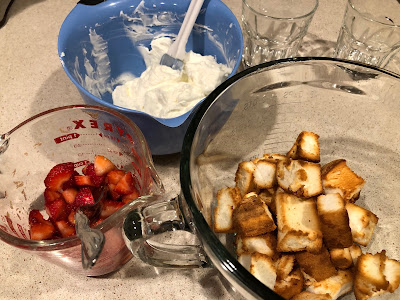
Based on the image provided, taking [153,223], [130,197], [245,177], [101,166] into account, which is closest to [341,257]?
[245,177]

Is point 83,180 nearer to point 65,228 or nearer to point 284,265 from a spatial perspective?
point 65,228

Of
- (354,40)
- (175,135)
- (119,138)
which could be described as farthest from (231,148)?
(354,40)

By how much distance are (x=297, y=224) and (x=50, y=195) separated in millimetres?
581

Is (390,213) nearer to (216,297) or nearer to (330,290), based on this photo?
(330,290)

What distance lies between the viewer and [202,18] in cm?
123

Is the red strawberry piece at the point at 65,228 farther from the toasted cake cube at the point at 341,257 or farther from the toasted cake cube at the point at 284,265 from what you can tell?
the toasted cake cube at the point at 341,257

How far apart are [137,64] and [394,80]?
82cm

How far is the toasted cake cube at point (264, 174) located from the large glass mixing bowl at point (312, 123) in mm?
92

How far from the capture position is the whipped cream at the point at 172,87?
3.65 ft

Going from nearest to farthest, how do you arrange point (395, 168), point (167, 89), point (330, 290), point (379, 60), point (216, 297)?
point (330, 290) → point (216, 297) → point (395, 168) → point (167, 89) → point (379, 60)

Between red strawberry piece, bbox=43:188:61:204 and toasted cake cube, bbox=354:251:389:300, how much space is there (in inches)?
27.2

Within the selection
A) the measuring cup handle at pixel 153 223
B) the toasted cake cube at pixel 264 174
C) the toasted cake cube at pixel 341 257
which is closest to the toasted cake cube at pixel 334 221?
the toasted cake cube at pixel 341 257

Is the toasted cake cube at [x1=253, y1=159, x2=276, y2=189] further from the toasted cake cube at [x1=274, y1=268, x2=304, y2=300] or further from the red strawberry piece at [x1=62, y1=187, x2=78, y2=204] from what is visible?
→ the red strawberry piece at [x1=62, y1=187, x2=78, y2=204]

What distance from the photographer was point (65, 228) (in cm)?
87
